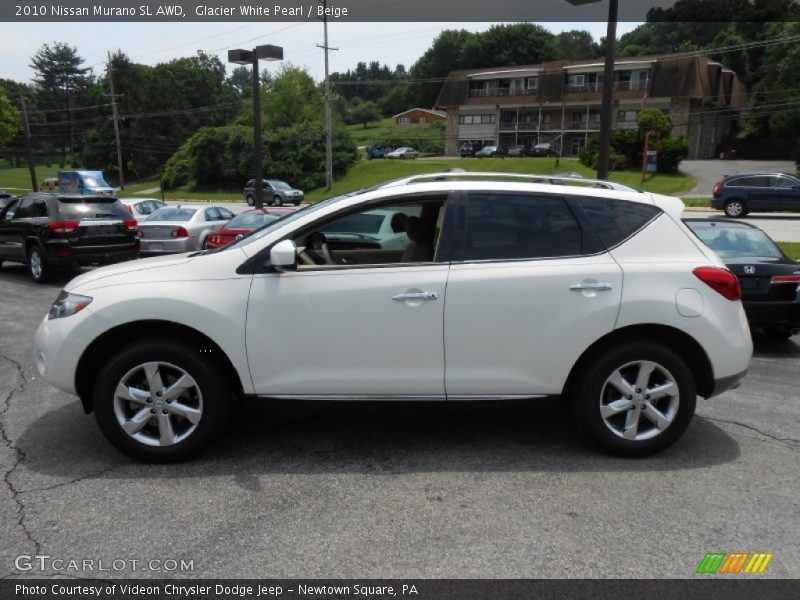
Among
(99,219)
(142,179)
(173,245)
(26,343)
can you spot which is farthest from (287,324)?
(142,179)

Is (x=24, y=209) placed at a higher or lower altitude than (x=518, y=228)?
lower

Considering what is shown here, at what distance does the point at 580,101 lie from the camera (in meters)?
62.8

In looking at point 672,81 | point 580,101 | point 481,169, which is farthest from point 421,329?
point 580,101

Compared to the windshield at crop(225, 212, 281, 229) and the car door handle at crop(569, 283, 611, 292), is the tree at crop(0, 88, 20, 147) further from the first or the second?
the car door handle at crop(569, 283, 611, 292)

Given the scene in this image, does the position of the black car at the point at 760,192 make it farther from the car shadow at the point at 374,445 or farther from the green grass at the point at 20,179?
the green grass at the point at 20,179

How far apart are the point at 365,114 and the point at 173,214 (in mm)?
114806

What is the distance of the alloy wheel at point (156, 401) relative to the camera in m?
4.02

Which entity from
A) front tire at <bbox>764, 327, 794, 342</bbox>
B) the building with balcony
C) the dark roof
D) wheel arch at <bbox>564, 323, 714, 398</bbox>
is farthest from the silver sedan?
the dark roof

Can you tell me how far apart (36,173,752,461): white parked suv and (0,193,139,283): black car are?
8633 millimetres

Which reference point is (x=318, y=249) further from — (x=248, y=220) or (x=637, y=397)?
(x=248, y=220)

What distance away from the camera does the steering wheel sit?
449 centimetres

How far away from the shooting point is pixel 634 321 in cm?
405

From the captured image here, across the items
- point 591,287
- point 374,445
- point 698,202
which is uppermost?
point 591,287

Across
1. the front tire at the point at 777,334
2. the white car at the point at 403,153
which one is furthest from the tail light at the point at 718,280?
the white car at the point at 403,153
